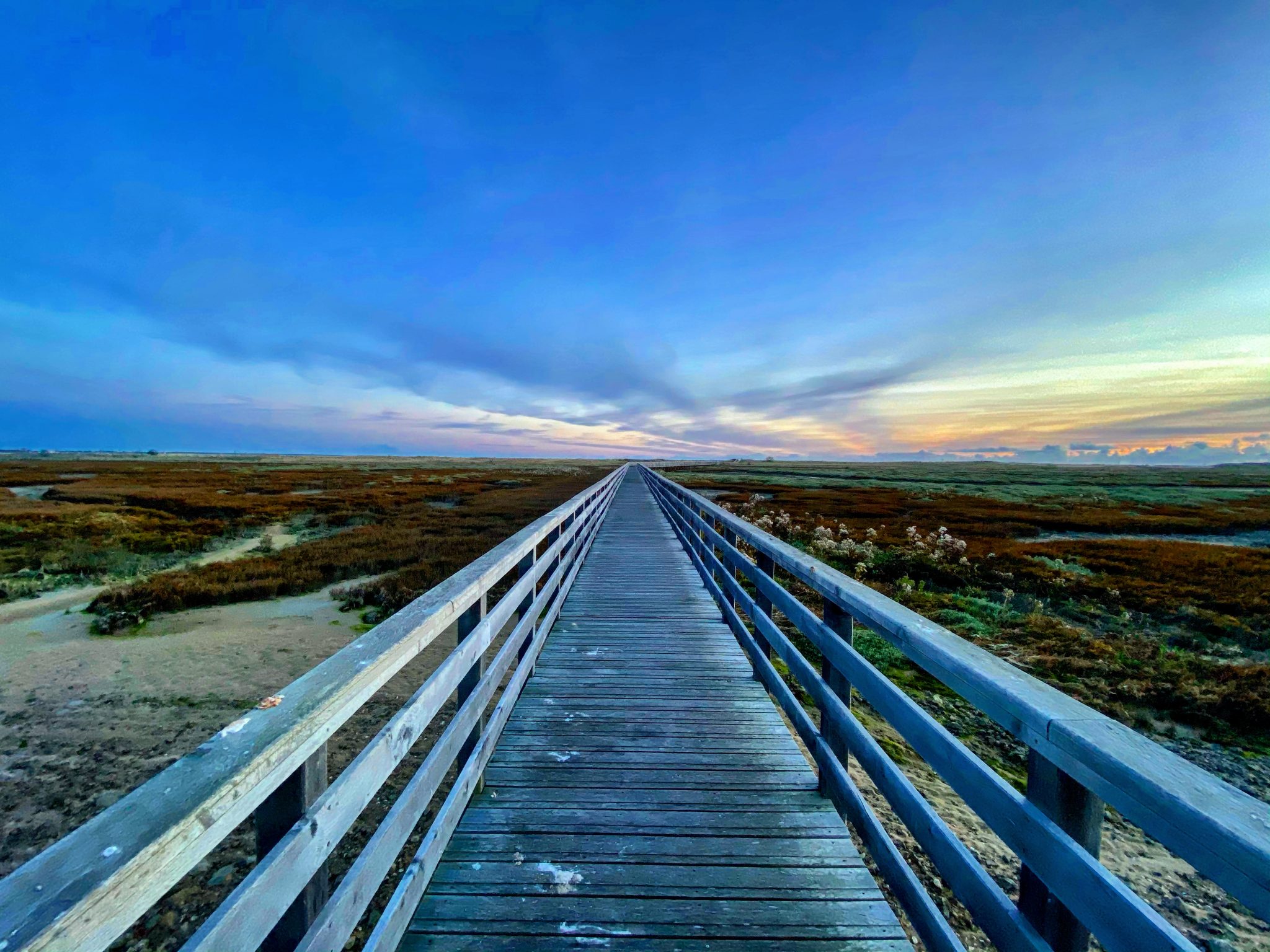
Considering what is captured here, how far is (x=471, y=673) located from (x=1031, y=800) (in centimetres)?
219

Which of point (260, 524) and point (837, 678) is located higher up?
point (837, 678)

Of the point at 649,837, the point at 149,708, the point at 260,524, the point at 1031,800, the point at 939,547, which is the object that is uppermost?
the point at 1031,800

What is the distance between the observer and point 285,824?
1264mm

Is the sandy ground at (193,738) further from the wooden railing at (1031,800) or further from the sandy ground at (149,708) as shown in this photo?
the wooden railing at (1031,800)

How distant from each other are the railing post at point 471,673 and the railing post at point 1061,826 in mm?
2002

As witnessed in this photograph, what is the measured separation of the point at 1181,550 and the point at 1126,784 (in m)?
22.0

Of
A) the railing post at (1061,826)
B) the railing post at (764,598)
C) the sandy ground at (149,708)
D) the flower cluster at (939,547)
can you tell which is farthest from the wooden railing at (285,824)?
the flower cluster at (939,547)

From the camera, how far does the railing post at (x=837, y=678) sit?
8.70 ft

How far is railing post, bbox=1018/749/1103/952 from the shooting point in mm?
1313

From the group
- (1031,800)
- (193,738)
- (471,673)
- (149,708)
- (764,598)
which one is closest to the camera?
(1031,800)

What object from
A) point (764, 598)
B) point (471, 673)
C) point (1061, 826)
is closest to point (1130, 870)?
point (764, 598)

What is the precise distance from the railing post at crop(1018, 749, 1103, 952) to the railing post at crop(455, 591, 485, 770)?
2002mm

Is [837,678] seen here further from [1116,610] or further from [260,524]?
[260,524]

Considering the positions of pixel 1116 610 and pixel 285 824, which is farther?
pixel 1116 610
